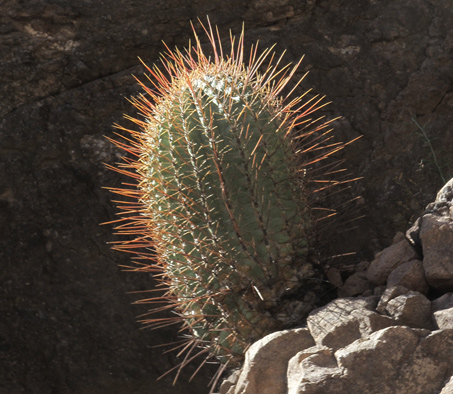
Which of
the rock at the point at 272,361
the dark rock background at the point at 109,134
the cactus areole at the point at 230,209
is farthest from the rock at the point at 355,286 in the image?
the dark rock background at the point at 109,134

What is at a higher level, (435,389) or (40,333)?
(40,333)

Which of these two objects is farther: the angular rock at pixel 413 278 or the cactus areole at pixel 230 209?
the cactus areole at pixel 230 209

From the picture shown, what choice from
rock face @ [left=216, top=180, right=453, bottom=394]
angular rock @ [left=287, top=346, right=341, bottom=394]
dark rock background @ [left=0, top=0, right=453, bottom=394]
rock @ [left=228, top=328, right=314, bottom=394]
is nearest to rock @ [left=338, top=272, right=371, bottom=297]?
rock face @ [left=216, top=180, right=453, bottom=394]

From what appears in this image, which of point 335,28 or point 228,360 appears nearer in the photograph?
point 228,360

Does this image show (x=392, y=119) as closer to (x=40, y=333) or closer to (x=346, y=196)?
(x=346, y=196)

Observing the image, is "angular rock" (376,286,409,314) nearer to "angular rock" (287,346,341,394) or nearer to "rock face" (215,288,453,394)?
"rock face" (215,288,453,394)

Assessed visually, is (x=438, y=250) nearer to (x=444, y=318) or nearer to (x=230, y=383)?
(x=444, y=318)

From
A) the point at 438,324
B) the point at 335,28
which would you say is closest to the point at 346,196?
the point at 335,28

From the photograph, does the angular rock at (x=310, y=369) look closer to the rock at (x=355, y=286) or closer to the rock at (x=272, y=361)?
the rock at (x=272, y=361)
